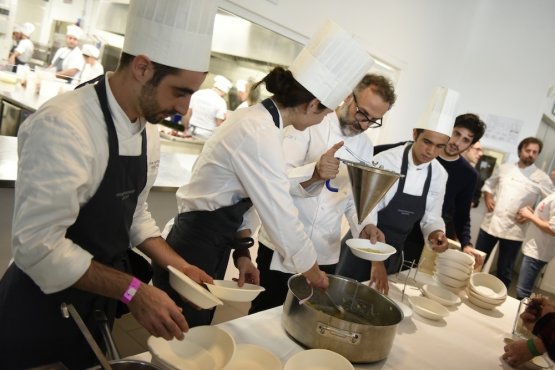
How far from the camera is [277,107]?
156 centimetres

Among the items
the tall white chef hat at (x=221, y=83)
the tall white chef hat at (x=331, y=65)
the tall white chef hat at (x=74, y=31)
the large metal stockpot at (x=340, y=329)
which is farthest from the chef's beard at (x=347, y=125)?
the tall white chef hat at (x=74, y=31)

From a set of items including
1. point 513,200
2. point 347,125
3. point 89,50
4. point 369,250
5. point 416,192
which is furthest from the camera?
point 89,50

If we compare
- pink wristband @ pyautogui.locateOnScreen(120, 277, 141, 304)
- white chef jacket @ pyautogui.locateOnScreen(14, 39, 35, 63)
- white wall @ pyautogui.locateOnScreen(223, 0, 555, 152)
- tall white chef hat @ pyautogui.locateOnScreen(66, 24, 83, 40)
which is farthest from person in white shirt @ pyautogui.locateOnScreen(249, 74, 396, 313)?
tall white chef hat @ pyautogui.locateOnScreen(66, 24, 83, 40)

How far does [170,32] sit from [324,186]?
109 cm

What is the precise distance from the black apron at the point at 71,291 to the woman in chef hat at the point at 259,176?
36 cm

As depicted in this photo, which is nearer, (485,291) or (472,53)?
(485,291)

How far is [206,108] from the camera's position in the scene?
202 inches

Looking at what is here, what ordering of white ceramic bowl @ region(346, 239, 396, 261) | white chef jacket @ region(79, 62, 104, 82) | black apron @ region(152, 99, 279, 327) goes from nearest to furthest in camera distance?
1. black apron @ region(152, 99, 279, 327)
2. white ceramic bowl @ region(346, 239, 396, 261)
3. white chef jacket @ region(79, 62, 104, 82)

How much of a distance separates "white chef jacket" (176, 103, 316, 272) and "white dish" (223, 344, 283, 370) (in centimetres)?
34

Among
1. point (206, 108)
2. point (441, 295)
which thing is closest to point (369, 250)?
point (441, 295)

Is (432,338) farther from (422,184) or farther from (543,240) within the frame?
(543,240)

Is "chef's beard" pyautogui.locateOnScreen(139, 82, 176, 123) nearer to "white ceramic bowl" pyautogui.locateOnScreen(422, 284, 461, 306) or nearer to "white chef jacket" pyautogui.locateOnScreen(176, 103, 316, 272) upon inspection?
"white chef jacket" pyautogui.locateOnScreen(176, 103, 316, 272)

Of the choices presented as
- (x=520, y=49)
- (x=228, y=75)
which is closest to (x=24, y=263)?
(x=228, y=75)

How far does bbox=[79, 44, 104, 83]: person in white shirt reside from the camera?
15.4ft
